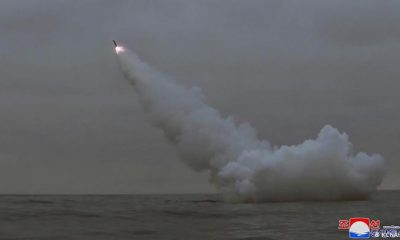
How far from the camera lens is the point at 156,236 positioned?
54.2 m

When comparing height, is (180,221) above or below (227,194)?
below

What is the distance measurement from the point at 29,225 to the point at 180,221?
1848cm

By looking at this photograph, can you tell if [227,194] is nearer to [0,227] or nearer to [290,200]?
[290,200]

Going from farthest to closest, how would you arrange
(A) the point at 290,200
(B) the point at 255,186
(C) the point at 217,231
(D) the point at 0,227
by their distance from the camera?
(A) the point at 290,200, (B) the point at 255,186, (D) the point at 0,227, (C) the point at 217,231

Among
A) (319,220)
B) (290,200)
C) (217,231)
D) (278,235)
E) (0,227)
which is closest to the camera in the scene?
(278,235)

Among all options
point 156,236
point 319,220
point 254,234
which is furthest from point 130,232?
point 319,220

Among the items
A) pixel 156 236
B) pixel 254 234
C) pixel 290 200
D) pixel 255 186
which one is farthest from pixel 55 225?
pixel 290 200

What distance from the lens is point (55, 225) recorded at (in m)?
65.8

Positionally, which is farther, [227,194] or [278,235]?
[227,194]

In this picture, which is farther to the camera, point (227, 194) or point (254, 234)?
point (227, 194)

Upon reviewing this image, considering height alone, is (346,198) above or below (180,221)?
above

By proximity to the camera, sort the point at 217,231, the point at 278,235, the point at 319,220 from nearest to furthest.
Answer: the point at 278,235
the point at 217,231
the point at 319,220

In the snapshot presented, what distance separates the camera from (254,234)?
55.0 meters

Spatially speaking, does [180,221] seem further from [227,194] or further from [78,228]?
[227,194]
